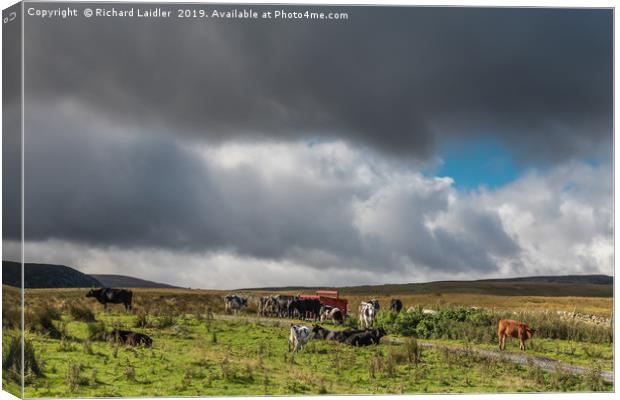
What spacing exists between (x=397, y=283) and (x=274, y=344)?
3.70m

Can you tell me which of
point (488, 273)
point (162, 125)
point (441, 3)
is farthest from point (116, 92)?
point (488, 273)

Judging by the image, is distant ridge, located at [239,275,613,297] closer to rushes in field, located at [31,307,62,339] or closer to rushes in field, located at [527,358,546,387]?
rushes in field, located at [527,358,546,387]

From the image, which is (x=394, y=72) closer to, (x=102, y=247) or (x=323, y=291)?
(x=323, y=291)

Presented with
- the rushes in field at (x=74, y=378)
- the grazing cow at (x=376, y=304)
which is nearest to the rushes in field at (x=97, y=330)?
the rushes in field at (x=74, y=378)

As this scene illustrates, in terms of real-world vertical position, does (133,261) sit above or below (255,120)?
below

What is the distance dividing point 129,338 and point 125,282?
1.46 m

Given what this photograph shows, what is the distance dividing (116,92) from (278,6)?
186 inches

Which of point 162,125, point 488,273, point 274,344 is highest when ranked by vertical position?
point 162,125

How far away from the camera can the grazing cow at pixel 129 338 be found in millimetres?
25500

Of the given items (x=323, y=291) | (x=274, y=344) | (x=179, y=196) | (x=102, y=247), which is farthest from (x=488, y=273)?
(x=102, y=247)

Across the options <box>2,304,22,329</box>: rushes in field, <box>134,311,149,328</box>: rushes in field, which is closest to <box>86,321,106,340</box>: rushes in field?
<box>134,311,149,328</box>: rushes in field

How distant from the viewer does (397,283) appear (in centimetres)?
2631

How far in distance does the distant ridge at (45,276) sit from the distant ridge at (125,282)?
163 mm

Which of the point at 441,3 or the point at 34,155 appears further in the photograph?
the point at 441,3
